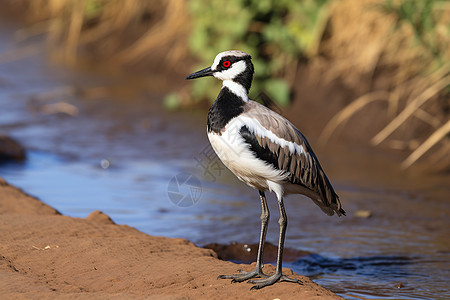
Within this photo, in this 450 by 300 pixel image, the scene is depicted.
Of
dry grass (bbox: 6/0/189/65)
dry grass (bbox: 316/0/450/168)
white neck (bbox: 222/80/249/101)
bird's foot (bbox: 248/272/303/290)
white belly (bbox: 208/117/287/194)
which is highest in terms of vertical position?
dry grass (bbox: 6/0/189/65)

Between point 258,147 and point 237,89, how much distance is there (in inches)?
15.5

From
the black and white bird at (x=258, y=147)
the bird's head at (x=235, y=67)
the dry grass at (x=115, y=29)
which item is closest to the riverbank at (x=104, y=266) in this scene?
the black and white bird at (x=258, y=147)

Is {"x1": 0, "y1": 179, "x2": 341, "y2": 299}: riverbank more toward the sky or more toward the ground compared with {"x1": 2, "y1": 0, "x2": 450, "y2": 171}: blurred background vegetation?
more toward the ground

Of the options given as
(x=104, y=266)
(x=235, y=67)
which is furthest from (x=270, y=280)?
(x=235, y=67)

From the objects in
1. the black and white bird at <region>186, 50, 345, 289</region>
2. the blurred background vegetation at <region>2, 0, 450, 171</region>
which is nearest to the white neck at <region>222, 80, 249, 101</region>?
the black and white bird at <region>186, 50, 345, 289</region>

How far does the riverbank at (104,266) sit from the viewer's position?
3.60 m

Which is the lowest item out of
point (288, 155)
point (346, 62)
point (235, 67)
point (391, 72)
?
point (288, 155)

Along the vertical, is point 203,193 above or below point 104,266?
above

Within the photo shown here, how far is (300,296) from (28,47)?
10.1 metres

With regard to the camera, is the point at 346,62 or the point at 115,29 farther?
the point at 115,29

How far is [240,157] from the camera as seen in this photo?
4027 millimetres

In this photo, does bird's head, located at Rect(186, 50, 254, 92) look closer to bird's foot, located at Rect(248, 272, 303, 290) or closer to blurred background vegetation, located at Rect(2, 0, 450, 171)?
bird's foot, located at Rect(248, 272, 303, 290)

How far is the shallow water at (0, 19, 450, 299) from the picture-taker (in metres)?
5.04

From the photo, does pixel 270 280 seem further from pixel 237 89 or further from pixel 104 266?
pixel 237 89
